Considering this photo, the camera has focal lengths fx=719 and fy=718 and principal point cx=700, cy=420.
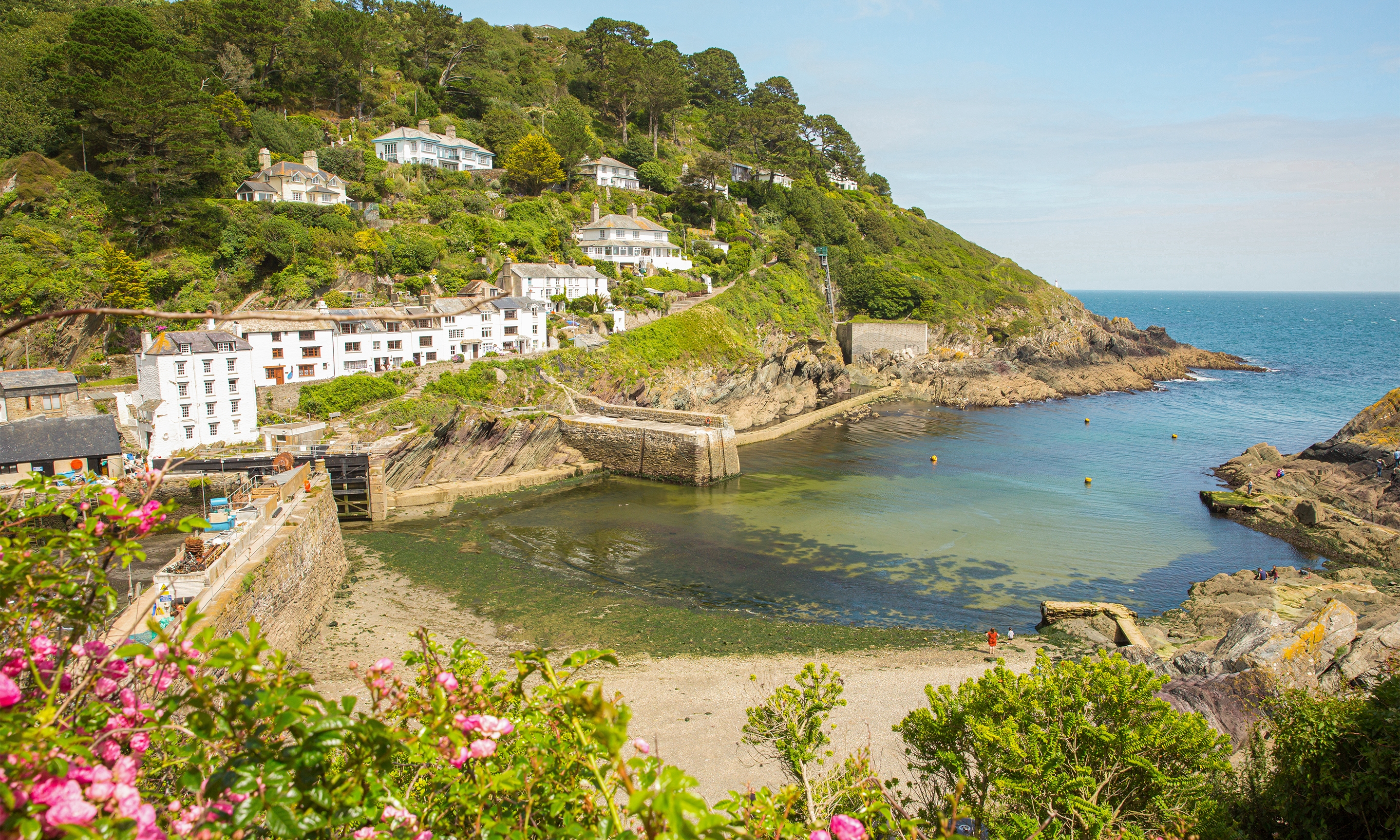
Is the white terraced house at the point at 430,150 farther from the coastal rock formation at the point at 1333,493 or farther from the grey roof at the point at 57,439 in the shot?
the coastal rock formation at the point at 1333,493

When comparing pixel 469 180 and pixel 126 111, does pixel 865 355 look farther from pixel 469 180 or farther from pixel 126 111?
pixel 126 111

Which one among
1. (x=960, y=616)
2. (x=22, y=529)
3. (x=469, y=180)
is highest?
(x=469, y=180)

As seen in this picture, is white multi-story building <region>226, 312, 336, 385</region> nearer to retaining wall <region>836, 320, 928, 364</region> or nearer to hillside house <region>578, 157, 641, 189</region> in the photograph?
hillside house <region>578, 157, 641, 189</region>

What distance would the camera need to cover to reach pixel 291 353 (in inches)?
1277

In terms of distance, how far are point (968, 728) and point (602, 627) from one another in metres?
11.3

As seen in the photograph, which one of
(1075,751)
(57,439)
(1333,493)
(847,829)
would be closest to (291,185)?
(57,439)

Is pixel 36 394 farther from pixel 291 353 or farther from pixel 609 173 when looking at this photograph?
pixel 609 173

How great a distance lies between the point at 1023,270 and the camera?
259 feet

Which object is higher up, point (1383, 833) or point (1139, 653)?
point (1383, 833)

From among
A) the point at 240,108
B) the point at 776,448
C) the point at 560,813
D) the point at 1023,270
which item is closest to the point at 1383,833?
the point at 560,813

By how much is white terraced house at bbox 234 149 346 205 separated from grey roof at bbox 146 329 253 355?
17.5 m

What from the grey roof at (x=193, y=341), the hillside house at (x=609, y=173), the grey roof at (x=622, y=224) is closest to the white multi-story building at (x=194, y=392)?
the grey roof at (x=193, y=341)

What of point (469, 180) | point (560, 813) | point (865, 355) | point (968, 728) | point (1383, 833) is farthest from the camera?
point (865, 355)

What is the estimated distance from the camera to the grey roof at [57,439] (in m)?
23.5
